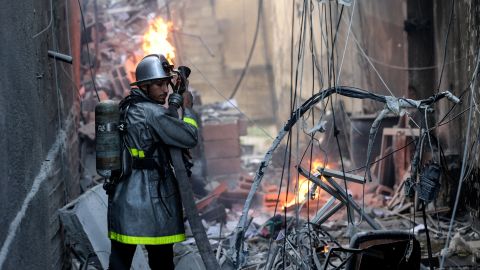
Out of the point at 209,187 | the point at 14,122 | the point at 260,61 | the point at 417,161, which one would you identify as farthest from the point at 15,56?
the point at 260,61

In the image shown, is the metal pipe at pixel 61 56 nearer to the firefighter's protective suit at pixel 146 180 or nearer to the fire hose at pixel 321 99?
the firefighter's protective suit at pixel 146 180

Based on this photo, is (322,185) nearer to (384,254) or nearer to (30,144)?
(384,254)

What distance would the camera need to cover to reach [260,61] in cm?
2583

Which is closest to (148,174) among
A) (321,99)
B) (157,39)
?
(321,99)

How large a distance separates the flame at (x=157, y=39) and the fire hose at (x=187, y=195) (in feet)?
37.1

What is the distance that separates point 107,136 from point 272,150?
1.38m

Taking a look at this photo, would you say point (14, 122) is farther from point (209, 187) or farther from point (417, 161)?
point (209, 187)

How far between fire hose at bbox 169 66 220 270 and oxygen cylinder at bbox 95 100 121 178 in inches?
18.1

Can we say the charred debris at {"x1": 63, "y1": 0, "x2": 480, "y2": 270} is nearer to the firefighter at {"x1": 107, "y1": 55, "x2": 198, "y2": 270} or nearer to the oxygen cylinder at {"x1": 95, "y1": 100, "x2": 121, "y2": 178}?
the firefighter at {"x1": 107, "y1": 55, "x2": 198, "y2": 270}

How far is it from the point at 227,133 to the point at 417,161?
867cm

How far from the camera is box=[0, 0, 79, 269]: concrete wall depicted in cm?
377

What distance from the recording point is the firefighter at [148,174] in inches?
193

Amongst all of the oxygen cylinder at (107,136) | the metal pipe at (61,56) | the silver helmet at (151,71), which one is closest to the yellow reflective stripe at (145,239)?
the oxygen cylinder at (107,136)

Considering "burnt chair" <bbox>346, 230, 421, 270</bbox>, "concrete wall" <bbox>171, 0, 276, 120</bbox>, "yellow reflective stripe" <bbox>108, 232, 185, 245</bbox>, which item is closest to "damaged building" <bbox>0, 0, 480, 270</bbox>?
"burnt chair" <bbox>346, 230, 421, 270</bbox>
